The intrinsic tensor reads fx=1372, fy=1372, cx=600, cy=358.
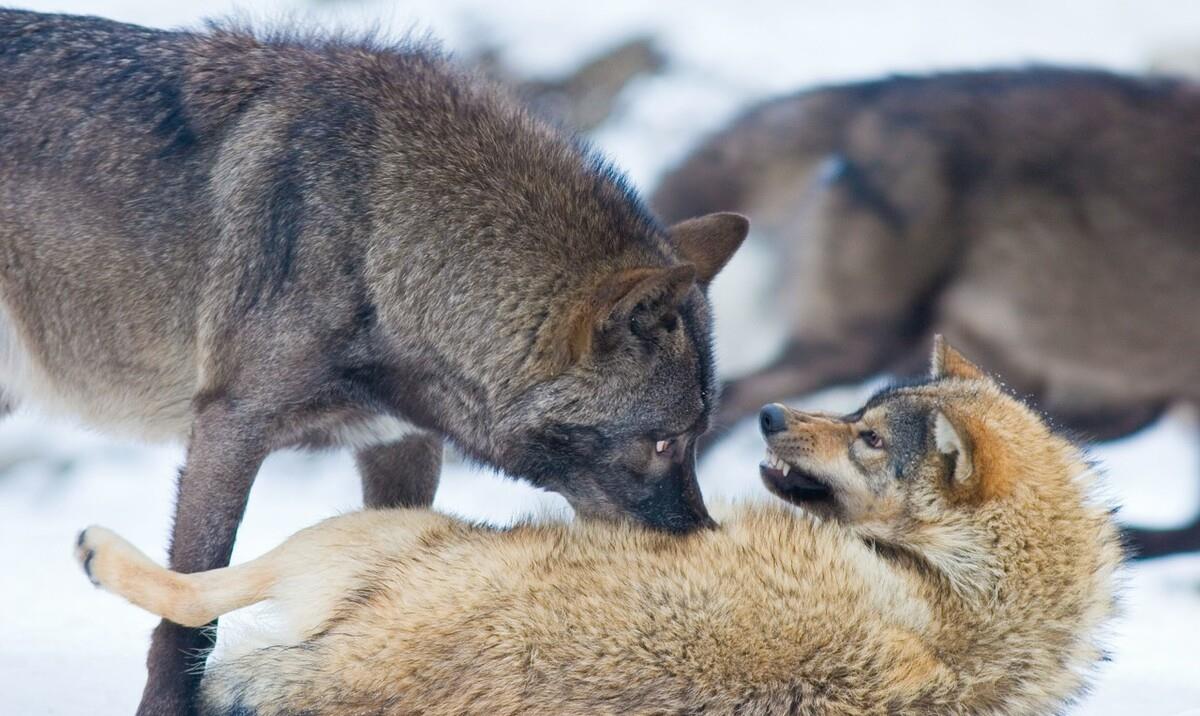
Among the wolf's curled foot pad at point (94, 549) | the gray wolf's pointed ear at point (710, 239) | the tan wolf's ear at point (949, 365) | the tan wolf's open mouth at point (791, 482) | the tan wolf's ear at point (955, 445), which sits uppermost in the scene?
the gray wolf's pointed ear at point (710, 239)

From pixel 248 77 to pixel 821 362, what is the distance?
3.74 m

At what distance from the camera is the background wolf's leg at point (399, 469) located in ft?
14.9

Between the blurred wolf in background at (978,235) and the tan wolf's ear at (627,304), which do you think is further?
the blurred wolf in background at (978,235)

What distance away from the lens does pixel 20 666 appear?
14.7 feet

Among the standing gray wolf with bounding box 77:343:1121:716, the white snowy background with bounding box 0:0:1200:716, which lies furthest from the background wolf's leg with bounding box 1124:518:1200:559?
the standing gray wolf with bounding box 77:343:1121:716

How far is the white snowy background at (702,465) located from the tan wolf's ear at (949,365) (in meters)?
0.51

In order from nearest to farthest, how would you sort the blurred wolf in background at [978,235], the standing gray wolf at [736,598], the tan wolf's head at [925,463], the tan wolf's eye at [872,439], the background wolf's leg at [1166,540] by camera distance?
the standing gray wolf at [736,598], the tan wolf's head at [925,463], the tan wolf's eye at [872,439], the background wolf's leg at [1166,540], the blurred wolf in background at [978,235]

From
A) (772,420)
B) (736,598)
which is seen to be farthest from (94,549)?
(772,420)

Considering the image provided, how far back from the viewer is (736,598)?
3113 mm

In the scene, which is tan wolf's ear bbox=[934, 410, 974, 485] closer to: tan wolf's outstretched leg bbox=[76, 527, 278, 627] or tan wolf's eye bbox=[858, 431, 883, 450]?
tan wolf's eye bbox=[858, 431, 883, 450]

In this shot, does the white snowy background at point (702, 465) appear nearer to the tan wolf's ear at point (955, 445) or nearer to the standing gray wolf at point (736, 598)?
the standing gray wolf at point (736, 598)

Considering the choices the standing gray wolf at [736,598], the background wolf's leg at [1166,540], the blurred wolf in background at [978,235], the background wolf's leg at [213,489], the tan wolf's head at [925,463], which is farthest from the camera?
the blurred wolf in background at [978,235]

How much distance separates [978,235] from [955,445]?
3.70m

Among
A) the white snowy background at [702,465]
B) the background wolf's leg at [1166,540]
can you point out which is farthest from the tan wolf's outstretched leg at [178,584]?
the background wolf's leg at [1166,540]
